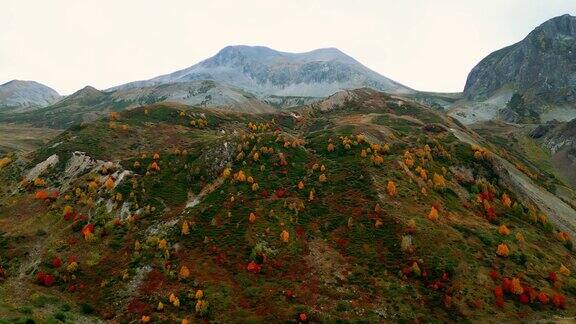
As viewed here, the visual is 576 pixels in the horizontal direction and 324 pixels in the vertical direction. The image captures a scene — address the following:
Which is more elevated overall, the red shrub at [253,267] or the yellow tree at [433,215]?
the yellow tree at [433,215]

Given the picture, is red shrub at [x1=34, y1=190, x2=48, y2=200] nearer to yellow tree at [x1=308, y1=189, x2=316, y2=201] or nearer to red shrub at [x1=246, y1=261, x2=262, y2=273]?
red shrub at [x1=246, y1=261, x2=262, y2=273]

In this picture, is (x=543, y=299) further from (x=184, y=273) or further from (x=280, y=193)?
(x=184, y=273)

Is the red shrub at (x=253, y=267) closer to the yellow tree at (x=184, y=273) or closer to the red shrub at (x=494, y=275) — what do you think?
the yellow tree at (x=184, y=273)

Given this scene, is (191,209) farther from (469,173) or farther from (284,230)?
(469,173)

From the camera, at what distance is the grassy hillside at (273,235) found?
5159 cm

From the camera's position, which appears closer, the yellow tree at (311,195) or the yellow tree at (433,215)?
the yellow tree at (433,215)

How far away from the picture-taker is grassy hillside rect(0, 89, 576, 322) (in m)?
51.6

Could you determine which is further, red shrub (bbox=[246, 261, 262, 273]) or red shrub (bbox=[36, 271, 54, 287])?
red shrub (bbox=[246, 261, 262, 273])

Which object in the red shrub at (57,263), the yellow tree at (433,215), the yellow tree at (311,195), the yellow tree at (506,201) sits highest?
the yellow tree at (311,195)

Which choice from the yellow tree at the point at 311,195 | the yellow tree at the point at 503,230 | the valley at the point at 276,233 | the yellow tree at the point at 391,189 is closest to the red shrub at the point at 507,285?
the valley at the point at 276,233

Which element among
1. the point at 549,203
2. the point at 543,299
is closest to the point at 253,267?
the point at 543,299

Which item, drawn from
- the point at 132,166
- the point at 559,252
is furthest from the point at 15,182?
the point at 559,252

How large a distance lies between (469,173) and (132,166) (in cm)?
6791

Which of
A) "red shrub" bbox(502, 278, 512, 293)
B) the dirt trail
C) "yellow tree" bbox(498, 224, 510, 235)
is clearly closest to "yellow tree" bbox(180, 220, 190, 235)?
"red shrub" bbox(502, 278, 512, 293)
